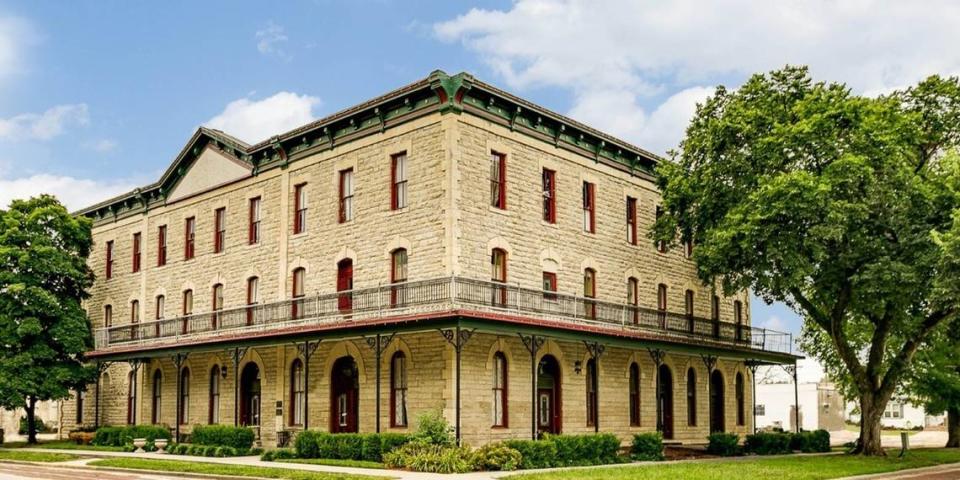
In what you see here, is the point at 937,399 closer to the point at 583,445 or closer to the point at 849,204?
the point at 849,204

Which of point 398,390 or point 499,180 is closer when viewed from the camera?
point 398,390

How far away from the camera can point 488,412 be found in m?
29.3

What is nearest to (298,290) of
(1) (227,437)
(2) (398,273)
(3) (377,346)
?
(2) (398,273)

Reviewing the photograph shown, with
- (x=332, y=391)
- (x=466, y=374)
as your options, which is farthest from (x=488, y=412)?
(x=332, y=391)

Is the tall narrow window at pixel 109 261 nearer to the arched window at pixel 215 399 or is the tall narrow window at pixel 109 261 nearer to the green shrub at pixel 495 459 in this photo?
the arched window at pixel 215 399

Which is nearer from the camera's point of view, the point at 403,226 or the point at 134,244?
the point at 403,226

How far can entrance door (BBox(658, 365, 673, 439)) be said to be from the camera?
3780cm

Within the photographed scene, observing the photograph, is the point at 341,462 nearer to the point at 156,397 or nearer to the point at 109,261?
the point at 156,397

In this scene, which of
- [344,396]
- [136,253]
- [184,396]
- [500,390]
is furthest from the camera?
[136,253]

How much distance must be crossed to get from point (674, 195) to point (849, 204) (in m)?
6.82

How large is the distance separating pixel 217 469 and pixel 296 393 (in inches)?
348

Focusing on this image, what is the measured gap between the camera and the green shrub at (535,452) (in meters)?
26.4

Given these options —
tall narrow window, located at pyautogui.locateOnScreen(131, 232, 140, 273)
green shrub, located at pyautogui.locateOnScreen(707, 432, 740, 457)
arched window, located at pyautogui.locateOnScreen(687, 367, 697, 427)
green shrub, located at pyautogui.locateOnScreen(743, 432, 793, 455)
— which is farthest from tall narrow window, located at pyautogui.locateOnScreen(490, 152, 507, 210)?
tall narrow window, located at pyautogui.locateOnScreen(131, 232, 140, 273)

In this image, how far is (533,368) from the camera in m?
27.8
